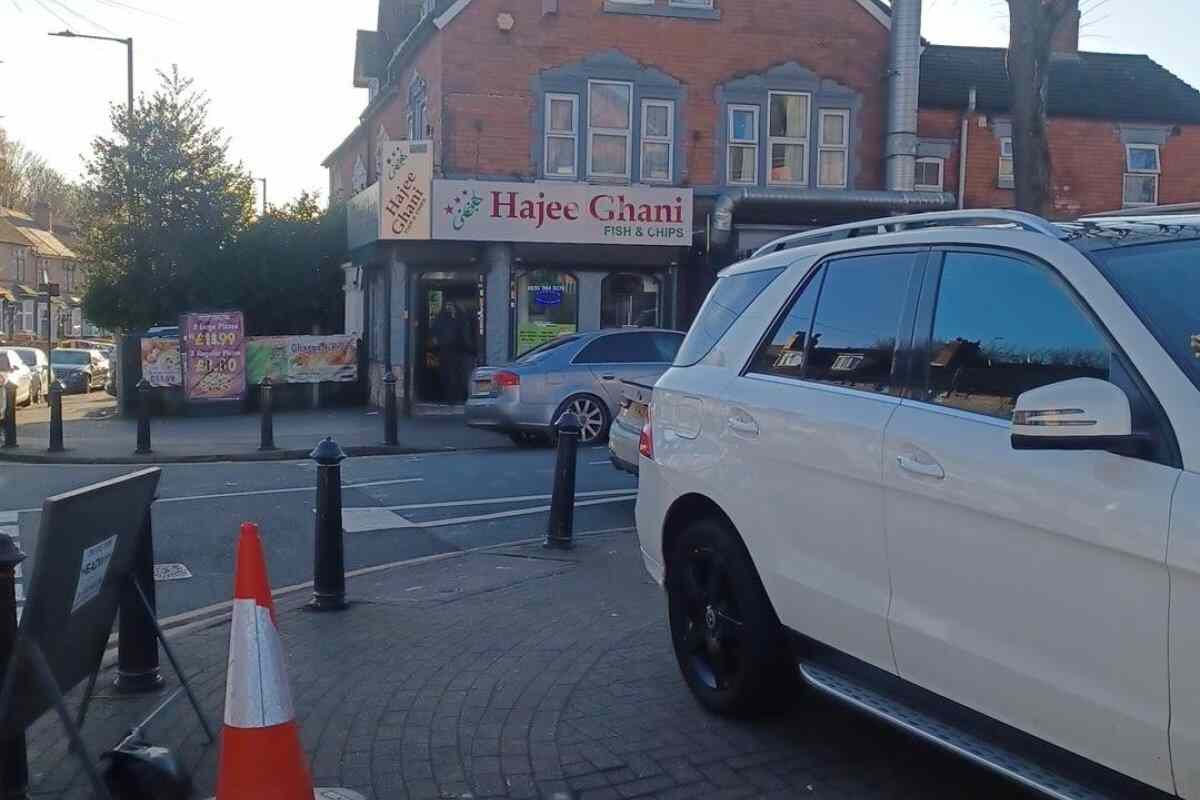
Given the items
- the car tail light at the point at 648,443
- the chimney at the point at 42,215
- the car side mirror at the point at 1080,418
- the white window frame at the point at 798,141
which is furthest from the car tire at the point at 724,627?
the chimney at the point at 42,215

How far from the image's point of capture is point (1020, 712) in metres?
3.61

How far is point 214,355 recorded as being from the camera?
23.5 metres

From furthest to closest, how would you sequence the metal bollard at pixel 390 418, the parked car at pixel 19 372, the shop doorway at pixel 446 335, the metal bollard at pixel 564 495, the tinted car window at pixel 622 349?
1. the parked car at pixel 19 372
2. the shop doorway at pixel 446 335
3. the metal bollard at pixel 390 418
4. the tinted car window at pixel 622 349
5. the metal bollard at pixel 564 495

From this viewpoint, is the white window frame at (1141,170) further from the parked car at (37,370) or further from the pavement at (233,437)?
the parked car at (37,370)

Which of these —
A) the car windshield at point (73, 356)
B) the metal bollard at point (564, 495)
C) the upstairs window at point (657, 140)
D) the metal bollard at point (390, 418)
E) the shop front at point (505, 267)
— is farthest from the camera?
the car windshield at point (73, 356)

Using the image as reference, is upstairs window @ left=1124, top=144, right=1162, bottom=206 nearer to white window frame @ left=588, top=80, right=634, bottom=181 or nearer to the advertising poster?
white window frame @ left=588, top=80, right=634, bottom=181

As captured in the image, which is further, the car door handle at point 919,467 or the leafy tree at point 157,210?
the leafy tree at point 157,210

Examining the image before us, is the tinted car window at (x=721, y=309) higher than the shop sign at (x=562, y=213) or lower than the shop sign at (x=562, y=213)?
lower

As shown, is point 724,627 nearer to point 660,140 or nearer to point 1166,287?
point 1166,287

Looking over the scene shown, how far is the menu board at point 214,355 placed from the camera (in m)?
23.2

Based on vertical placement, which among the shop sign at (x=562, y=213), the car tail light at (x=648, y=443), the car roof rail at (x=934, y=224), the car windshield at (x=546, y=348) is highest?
the shop sign at (x=562, y=213)

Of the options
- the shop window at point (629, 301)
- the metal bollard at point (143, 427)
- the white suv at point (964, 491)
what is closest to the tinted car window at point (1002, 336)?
the white suv at point (964, 491)

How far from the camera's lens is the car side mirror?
3.19 metres

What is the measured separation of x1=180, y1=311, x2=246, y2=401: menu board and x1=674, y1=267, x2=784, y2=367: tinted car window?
61.9ft
